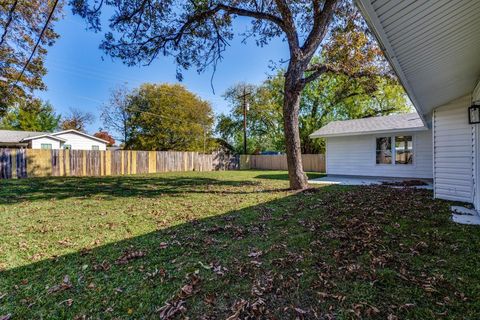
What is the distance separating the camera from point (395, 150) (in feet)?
38.3

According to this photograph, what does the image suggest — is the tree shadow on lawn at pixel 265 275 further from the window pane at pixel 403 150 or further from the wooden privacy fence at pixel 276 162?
the wooden privacy fence at pixel 276 162

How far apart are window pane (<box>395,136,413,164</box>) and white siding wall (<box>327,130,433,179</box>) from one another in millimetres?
234

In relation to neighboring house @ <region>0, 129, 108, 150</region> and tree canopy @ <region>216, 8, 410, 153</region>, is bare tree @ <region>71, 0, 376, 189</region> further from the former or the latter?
neighboring house @ <region>0, 129, 108, 150</region>

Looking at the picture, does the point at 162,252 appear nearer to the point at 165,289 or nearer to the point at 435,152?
the point at 165,289

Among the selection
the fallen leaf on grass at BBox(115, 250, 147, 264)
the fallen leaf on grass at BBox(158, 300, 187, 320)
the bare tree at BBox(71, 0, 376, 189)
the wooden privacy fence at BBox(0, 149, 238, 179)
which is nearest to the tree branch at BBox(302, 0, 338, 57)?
the bare tree at BBox(71, 0, 376, 189)

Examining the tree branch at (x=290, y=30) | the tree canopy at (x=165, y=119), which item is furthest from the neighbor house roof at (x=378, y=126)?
the tree canopy at (x=165, y=119)

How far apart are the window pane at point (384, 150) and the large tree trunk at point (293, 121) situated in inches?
246

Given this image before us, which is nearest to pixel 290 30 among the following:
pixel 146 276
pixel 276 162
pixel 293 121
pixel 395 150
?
pixel 293 121

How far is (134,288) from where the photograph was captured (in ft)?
7.57

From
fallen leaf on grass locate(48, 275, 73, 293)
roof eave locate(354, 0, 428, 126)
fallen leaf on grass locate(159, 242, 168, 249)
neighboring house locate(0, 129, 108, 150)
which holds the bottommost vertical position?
fallen leaf on grass locate(48, 275, 73, 293)

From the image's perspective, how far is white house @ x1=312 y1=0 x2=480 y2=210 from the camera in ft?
7.56

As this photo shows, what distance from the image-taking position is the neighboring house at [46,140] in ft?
66.2

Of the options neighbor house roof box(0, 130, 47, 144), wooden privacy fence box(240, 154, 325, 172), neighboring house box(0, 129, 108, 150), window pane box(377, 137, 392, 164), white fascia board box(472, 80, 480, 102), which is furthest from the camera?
neighbor house roof box(0, 130, 47, 144)

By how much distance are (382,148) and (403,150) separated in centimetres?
90
